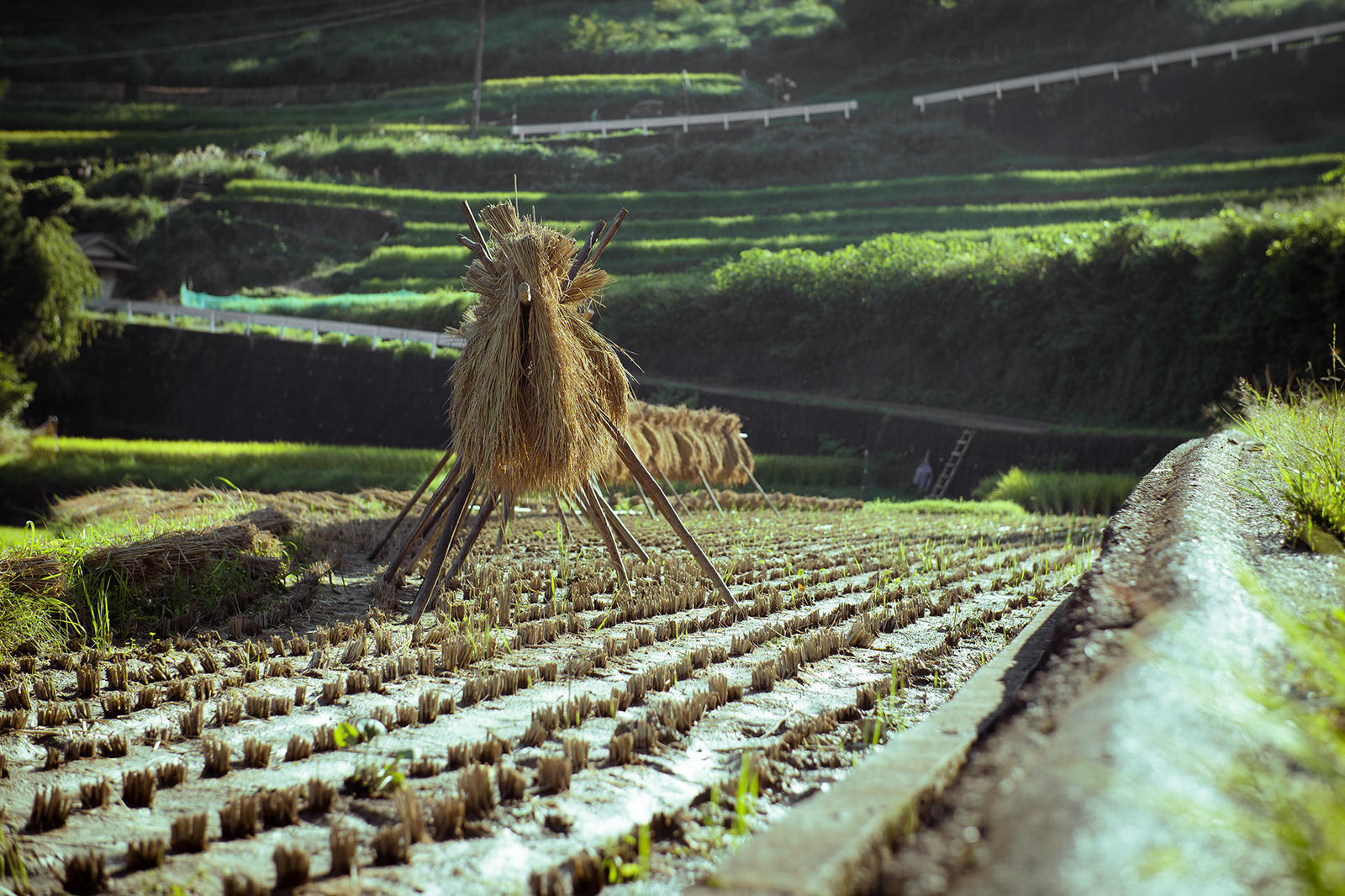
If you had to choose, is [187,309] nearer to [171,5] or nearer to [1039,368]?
[1039,368]

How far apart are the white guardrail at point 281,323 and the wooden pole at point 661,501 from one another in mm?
16938

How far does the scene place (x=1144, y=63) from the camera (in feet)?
127

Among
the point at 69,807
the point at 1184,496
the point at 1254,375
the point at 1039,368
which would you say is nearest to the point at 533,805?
the point at 69,807

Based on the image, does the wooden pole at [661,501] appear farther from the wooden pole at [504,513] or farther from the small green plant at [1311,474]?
the small green plant at [1311,474]

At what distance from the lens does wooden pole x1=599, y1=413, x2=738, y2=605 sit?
18.6 ft

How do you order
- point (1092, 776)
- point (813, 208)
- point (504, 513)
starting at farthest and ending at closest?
point (813, 208) → point (504, 513) → point (1092, 776)

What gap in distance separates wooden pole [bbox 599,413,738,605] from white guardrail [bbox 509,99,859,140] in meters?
40.8

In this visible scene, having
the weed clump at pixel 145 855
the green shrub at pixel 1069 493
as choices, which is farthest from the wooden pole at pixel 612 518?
the green shrub at pixel 1069 493

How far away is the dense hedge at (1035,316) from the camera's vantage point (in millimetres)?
18703

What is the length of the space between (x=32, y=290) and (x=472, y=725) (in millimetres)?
20663

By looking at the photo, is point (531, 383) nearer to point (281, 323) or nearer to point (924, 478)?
point (924, 478)

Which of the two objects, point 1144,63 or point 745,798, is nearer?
point 745,798

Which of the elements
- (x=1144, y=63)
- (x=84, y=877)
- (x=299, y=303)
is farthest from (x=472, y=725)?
(x=1144, y=63)

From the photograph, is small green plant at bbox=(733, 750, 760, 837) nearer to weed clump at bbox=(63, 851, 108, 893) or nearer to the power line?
weed clump at bbox=(63, 851, 108, 893)
